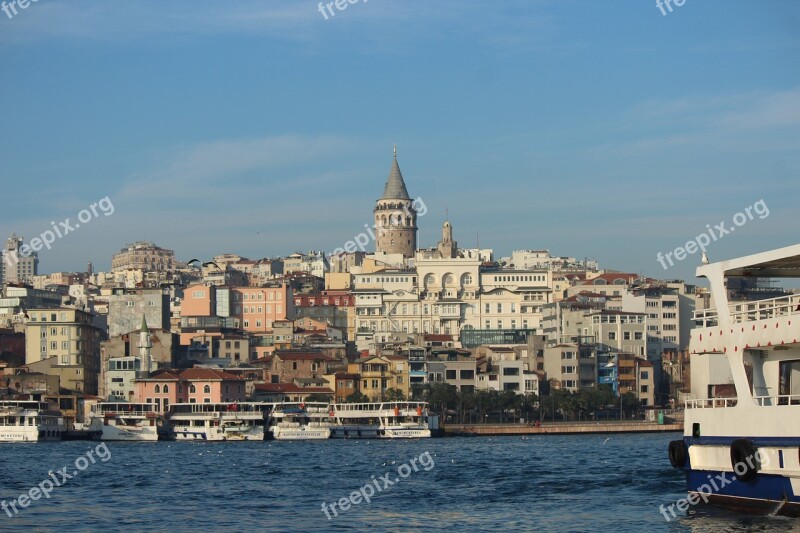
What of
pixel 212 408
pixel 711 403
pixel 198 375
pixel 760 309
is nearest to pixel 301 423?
pixel 212 408

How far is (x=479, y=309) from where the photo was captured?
144m

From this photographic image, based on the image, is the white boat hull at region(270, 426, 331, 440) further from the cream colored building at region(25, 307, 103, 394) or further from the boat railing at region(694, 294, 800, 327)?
the boat railing at region(694, 294, 800, 327)

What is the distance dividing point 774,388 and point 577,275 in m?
130

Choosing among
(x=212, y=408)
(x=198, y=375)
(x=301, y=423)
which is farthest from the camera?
(x=198, y=375)

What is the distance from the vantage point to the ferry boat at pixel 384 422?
271 ft

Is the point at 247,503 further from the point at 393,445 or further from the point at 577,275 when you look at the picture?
the point at 577,275

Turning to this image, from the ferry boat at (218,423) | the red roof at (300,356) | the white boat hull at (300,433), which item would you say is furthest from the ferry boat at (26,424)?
the red roof at (300,356)

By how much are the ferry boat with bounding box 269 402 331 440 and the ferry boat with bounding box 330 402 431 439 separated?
0.80 m

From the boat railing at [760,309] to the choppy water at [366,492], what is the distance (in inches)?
137

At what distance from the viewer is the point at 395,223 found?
618 ft

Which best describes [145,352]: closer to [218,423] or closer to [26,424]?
[26,424]

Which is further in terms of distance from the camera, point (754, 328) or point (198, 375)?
point (198, 375)

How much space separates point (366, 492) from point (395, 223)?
149606 mm

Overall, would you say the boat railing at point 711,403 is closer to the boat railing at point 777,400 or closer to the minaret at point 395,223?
the boat railing at point 777,400
